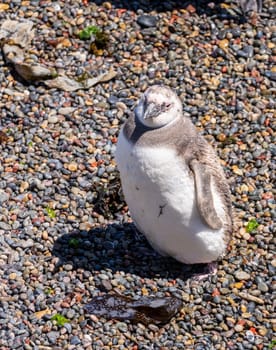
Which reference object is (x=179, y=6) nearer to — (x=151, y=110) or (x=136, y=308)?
(x=151, y=110)

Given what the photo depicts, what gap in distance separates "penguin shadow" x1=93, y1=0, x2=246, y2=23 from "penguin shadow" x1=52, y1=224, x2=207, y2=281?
9.94ft

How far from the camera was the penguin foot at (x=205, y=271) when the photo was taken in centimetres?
886

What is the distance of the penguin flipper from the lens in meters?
8.22

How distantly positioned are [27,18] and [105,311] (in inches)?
156

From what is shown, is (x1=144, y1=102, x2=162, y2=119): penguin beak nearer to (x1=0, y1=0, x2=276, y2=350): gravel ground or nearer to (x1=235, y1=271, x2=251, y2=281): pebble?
(x1=0, y1=0, x2=276, y2=350): gravel ground

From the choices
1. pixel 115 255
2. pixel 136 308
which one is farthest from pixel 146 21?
pixel 136 308

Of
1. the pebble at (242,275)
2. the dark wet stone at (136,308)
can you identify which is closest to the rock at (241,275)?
the pebble at (242,275)

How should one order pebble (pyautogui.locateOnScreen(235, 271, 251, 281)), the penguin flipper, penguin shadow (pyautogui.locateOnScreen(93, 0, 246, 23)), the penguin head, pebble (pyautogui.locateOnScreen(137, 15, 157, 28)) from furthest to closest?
penguin shadow (pyautogui.locateOnScreen(93, 0, 246, 23))
pebble (pyautogui.locateOnScreen(137, 15, 157, 28))
pebble (pyautogui.locateOnScreen(235, 271, 251, 281))
the penguin flipper
the penguin head

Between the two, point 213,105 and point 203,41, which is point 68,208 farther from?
point 203,41

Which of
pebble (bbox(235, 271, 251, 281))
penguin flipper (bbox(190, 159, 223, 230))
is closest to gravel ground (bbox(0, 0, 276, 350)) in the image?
pebble (bbox(235, 271, 251, 281))

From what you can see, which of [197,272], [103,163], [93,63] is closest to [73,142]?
[103,163]

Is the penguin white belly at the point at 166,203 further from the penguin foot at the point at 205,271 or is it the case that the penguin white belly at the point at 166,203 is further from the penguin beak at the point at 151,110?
the penguin beak at the point at 151,110

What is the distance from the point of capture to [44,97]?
412 inches

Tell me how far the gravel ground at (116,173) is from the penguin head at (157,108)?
53.2 inches
